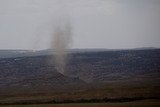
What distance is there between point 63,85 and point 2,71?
88.5ft

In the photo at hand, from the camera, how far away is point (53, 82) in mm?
62938

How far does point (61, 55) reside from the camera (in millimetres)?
81500

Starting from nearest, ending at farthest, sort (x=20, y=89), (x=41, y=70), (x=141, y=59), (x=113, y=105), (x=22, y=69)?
1. (x=113, y=105)
2. (x=20, y=89)
3. (x=41, y=70)
4. (x=22, y=69)
5. (x=141, y=59)

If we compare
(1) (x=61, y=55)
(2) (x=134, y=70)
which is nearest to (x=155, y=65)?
(2) (x=134, y=70)

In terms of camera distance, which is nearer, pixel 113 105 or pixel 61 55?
pixel 113 105

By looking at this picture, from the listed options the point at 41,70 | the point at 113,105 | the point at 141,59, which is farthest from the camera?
the point at 141,59

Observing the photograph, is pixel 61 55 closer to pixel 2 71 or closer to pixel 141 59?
pixel 2 71

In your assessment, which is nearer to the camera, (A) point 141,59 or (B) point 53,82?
(B) point 53,82

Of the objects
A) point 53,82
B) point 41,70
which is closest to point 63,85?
point 53,82

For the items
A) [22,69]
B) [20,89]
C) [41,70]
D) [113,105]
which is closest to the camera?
[113,105]

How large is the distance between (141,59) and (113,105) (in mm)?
60000

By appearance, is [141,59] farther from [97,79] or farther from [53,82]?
[53,82]

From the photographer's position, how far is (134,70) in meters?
79.7

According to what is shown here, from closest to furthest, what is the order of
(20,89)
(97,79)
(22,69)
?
1. (20,89)
2. (97,79)
3. (22,69)
